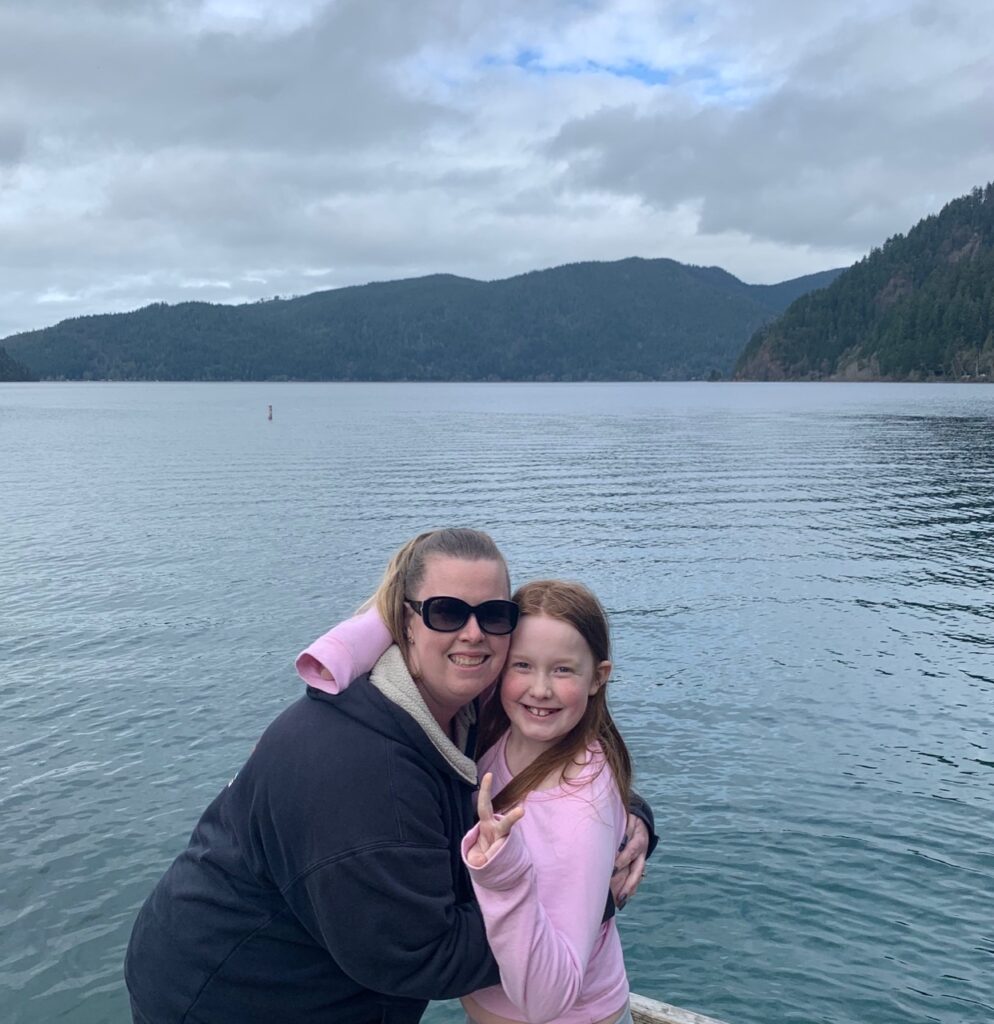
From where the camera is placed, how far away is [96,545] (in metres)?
25.3

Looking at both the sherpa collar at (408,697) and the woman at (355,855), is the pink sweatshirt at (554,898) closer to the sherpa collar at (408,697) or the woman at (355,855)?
the woman at (355,855)

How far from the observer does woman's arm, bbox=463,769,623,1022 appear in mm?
2801

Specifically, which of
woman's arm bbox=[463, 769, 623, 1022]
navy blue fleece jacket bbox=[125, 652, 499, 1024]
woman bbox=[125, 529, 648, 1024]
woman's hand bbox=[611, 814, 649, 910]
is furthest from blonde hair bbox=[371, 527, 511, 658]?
woman's hand bbox=[611, 814, 649, 910]

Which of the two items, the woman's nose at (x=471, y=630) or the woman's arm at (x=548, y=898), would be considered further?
the woman's nose at (x=471, y=630)

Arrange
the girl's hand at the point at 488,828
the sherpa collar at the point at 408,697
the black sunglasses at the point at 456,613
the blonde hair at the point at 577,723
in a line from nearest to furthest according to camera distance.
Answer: the girl's hand at the point at 488,828 < the sherpa collar at the point at 408,697 < the black sunglasses at the point at 456,613 < the blonde hair at the point at 577,723

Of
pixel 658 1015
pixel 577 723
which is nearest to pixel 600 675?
pixel 577 723

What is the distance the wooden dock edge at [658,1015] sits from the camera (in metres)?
4.84

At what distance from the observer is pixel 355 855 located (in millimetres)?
2789

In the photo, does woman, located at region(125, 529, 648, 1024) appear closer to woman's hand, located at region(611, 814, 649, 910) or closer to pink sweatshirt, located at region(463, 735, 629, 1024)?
pink sweatshirt, located at region(463, 735, 629, 1024)

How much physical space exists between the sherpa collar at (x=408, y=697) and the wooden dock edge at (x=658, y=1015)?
8.01ft

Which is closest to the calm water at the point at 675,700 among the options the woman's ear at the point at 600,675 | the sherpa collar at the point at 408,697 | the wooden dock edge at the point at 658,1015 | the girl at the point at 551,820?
the wooden dock edge at the point at 658,1015

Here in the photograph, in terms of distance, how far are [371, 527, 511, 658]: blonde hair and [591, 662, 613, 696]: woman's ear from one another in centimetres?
57

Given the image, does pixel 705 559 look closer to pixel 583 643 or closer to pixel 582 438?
pixel 583 643

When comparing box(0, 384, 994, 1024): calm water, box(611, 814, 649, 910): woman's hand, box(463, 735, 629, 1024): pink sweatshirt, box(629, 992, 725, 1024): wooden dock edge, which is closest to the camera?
box(463, 735, 629, 1024): pink sweatshirt
